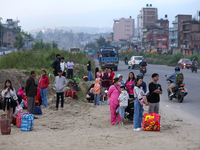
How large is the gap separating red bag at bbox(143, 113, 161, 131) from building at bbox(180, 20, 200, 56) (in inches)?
2983

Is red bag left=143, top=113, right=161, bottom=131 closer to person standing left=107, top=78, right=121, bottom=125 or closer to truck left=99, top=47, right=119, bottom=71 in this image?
person standing left=107, top=78, right=121, bottom=125

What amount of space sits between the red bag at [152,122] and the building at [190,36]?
7577cm

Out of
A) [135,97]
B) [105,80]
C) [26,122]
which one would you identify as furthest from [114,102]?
[105,80]

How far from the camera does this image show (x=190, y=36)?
80812mm

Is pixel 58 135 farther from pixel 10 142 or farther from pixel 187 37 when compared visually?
pixel 187 37

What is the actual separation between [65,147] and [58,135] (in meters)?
1.24

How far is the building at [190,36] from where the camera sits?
80.5 metres

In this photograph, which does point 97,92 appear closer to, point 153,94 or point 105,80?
point 105,80

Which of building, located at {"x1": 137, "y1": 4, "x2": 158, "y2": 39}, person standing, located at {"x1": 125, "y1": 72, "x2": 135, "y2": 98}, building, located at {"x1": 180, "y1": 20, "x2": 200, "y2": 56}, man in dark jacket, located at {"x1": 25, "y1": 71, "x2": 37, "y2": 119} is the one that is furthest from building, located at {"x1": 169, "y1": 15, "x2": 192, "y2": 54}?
man in dark jacket, located at {"x1": 25, "y1": 71, "x2": 37, "y2": 119}

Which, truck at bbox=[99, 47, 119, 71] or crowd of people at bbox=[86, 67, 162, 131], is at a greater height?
truck at bbox=[99, 47, 119, 71]

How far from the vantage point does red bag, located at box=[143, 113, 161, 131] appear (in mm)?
7918

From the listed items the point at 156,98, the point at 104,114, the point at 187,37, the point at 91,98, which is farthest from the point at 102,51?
the point at 187,37

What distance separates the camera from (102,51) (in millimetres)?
37750

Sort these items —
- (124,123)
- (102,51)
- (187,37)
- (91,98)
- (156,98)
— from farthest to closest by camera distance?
1. (187,37)
2. (102,51)
3. (91,98)
4. (124,123)
5. (156,98)
